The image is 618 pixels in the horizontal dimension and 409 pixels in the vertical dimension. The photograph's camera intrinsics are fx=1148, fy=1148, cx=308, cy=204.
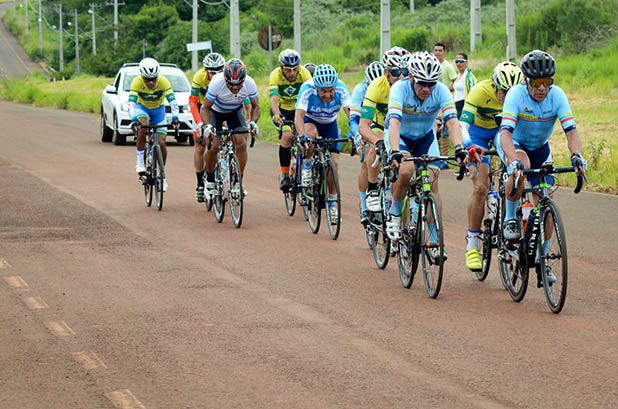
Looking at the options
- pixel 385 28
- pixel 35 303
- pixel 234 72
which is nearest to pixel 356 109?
pixel 234 72

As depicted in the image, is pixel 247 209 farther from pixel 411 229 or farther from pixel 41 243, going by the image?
pixel 411 229

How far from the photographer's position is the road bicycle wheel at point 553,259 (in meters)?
8.71

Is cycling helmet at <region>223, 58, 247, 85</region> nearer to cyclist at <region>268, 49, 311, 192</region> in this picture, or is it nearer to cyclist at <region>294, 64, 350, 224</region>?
cyclist at <region>268, 49, 311, 192</region>

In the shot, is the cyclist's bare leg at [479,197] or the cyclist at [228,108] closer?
the cyclist's bare leg at [479,197]

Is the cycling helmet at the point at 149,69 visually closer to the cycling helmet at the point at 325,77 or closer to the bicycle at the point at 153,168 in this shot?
the bicycle at the point at 153,168

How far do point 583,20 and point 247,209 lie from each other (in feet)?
96.5

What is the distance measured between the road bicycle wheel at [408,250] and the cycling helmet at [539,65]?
1.67m

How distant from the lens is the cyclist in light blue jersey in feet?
29.5

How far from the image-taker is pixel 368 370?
7.18m

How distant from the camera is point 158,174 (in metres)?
15.8

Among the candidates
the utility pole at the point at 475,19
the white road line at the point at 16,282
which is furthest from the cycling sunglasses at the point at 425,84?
the utility pole at the point at 475,19

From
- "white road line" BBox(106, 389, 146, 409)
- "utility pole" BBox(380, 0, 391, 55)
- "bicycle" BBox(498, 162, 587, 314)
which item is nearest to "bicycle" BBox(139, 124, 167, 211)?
"bicycle" BBox(498, 162, 587, 314)

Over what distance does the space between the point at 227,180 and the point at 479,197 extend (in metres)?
4.77

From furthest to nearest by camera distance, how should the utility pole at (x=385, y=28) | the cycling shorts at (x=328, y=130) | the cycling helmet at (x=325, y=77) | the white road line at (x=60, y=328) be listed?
the utility pole at (x=385, y=28)
the cycling shorts at (x=328, y=130)
the cycling helmet at (x=325, y=77)
the white road line at (x=60, y=328)
